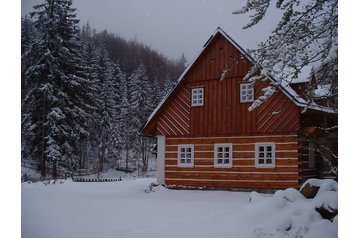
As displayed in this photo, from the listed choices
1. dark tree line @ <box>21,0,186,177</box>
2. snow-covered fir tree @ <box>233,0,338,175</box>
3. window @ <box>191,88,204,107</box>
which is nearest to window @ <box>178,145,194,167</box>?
window @ <box>191,88,204,107</box>

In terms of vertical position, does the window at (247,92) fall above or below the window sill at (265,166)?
above

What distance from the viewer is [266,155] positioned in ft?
19.8

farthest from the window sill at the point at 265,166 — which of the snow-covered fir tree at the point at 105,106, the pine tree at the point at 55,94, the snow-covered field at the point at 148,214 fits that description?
the pine tree at the point at 55,94

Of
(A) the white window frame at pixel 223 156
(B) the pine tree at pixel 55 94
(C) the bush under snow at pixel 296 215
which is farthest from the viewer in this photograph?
(A) the white window frame at pixel 223 156

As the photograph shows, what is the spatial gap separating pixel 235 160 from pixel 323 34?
11.6ft

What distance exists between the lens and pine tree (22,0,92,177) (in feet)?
16.9

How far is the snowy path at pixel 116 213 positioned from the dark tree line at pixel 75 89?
40 cm

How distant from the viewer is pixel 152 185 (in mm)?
6598

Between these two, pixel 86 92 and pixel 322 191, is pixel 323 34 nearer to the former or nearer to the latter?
pixel 322 191

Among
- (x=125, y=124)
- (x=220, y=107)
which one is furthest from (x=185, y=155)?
(x=125, y=124)

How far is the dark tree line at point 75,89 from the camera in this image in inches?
203

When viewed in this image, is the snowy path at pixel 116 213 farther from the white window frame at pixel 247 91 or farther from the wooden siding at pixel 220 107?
the white window frame at pixel 247 91
